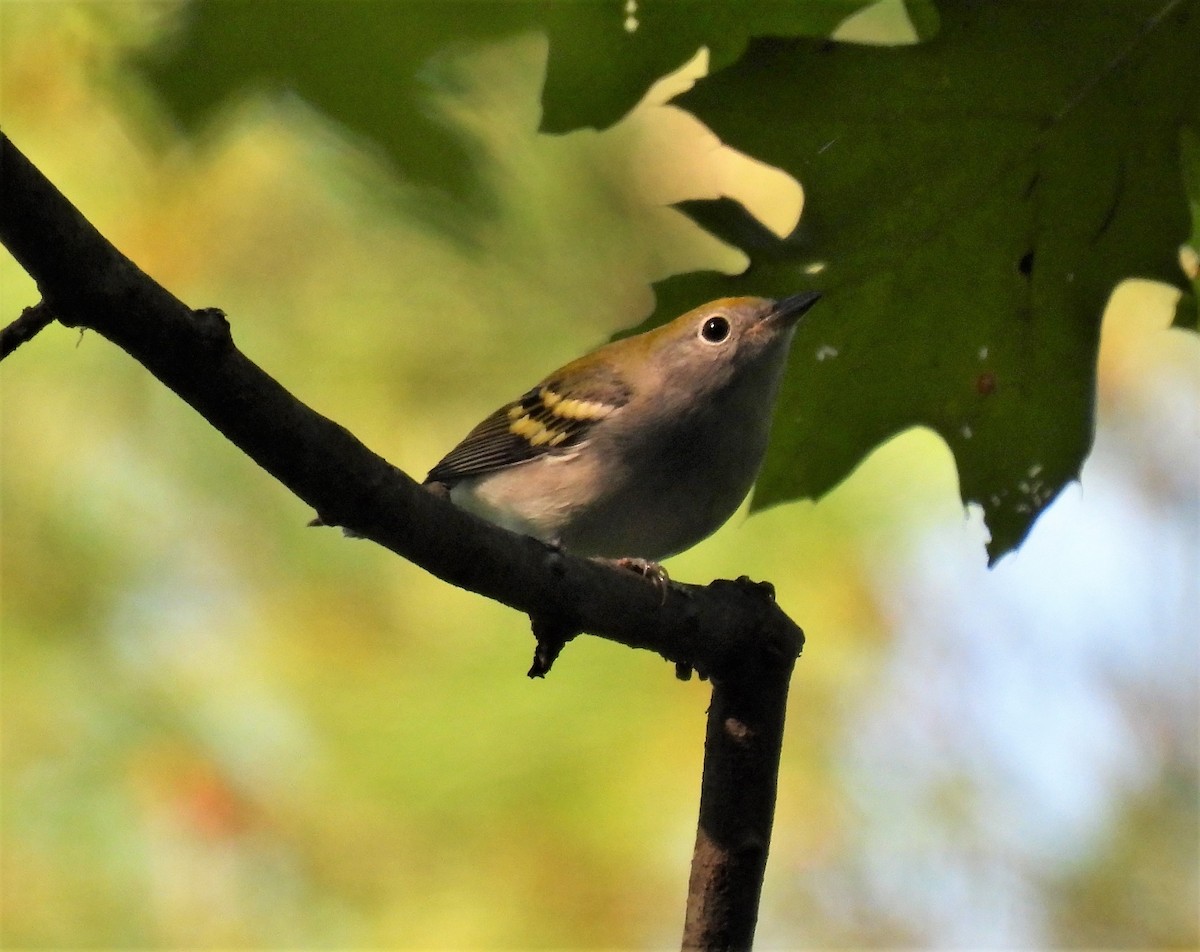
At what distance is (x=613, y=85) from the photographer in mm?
2330

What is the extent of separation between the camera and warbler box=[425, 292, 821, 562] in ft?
9.80

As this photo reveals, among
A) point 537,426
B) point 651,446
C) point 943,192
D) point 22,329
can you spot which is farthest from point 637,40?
point 537,426

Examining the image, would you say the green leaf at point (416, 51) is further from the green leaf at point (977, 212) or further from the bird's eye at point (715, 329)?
the bird's eye at point (715, 329)

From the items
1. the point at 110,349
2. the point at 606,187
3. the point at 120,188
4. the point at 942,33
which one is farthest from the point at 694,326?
the point at 110,349

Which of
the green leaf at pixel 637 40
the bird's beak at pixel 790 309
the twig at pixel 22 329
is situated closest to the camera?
the twig at pixel 22 329

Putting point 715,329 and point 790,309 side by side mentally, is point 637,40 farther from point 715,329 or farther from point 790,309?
point 715,329

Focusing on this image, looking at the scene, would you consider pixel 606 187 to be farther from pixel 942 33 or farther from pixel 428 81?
→ pixel 942 33

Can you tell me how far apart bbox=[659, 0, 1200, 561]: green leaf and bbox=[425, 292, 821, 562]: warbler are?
232 mm

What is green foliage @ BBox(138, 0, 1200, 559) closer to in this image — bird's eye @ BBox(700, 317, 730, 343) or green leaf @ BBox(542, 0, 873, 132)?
green leaf @ BBox(542, 0, 873, 132)

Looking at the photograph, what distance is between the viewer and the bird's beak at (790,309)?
2.77m

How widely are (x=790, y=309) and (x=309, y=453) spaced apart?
1636 mm

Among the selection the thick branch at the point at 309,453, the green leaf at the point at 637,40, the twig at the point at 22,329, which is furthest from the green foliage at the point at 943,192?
the twig at the point at 22,329

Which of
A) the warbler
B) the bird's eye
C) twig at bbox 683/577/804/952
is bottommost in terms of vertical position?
twig at bbox 683/577/804/952

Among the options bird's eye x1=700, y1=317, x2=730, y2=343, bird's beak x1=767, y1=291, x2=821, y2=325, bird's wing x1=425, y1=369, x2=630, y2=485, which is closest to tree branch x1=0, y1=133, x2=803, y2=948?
bird's beak x1=767, y1=291, x2=821, y2=325
